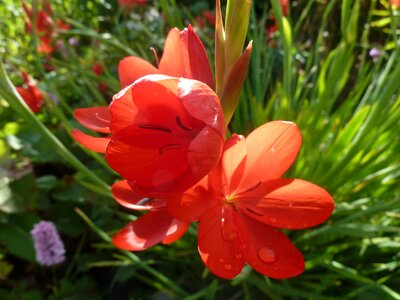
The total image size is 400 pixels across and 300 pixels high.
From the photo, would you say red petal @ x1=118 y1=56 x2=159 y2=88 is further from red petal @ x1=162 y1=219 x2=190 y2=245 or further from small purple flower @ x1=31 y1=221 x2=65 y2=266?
small purple flower @ x1=31 y1=221 x2=65 y2=266

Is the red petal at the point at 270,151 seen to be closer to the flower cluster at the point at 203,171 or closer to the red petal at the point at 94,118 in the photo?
the flower cluster at the point at 203,171

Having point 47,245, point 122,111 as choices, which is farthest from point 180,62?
point 47,245

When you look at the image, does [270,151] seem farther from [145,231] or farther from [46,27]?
→ [46,27]

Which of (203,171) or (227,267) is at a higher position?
(203,171)

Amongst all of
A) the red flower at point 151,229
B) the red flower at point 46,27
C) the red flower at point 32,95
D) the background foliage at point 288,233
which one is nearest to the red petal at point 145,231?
the red flower at point 151,229

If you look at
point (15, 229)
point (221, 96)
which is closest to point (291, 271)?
point (221, 96)

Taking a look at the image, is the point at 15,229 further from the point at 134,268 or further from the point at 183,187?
the point at 183,187

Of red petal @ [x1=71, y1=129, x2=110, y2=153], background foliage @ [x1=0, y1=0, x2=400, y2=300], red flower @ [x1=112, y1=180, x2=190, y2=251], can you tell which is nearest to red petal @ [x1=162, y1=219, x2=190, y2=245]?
red flower @ [x1=112, y1=180, x2=190, y2=251]
